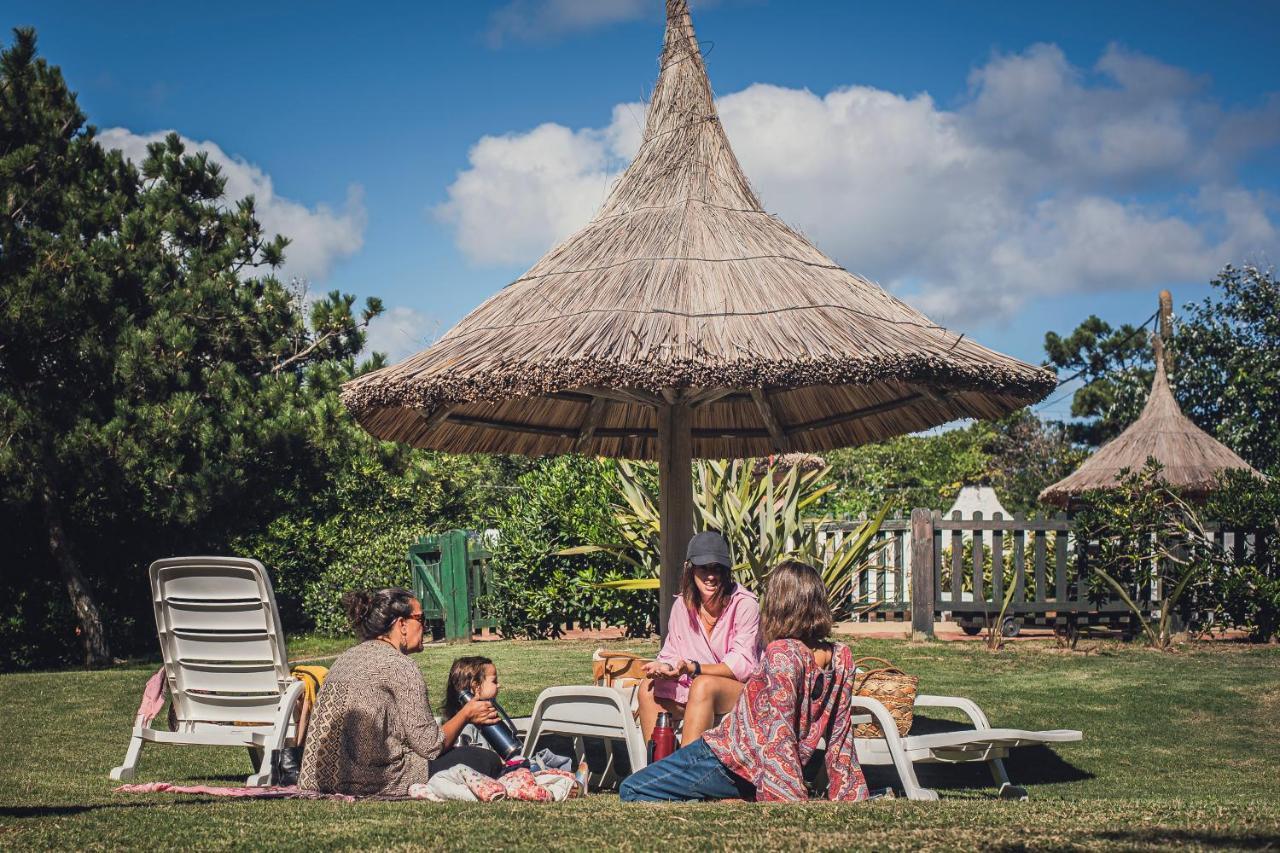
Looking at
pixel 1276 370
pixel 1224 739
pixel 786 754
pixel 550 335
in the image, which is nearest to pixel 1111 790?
pixel 1224 739

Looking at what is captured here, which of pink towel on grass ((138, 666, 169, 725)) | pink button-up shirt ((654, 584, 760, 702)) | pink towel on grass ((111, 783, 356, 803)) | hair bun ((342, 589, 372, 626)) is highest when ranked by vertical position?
hair bun ((342, 589, 372, 626))

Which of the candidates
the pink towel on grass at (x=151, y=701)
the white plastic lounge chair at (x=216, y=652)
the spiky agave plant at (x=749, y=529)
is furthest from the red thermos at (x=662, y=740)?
the spiky agave plant at (x=749, y=529)

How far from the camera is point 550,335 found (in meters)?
6.19

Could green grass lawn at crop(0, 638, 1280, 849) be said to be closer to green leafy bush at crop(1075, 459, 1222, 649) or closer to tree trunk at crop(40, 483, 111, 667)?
green leafy bush at crop(1075, 459, 1222, 649)

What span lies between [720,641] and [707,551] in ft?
1.35

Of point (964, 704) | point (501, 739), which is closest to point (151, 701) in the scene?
point (501, 739)

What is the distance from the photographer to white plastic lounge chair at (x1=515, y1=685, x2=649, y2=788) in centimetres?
513

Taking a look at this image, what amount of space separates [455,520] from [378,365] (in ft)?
9.91

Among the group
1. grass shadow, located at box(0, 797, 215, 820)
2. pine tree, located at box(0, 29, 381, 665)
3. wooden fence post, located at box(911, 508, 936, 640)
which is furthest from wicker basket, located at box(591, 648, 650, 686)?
pine tree, located at box(0, 29, 381, 665)

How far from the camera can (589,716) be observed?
5.44m

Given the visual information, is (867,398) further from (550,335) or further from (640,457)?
(550,335)

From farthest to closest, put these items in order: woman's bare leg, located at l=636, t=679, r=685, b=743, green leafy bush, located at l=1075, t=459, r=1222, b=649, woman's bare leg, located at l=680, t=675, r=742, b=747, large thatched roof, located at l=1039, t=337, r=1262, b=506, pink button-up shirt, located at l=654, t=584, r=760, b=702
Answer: large thatched roof, located at l=1039, t=337, r=1262, b=506, green leafy bush, located at l=1075, t=459, r=1222, b=649, woman's bare leg, located at l=636, t=679, r=685, b=743, pink button-up shirt, located at l=654, t=584, r=760, b=702, woman's bare leg, located at l=680, t=675, r=742, b=747

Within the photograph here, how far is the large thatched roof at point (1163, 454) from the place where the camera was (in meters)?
14.5

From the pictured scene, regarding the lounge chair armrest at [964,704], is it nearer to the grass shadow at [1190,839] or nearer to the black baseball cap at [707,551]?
the black baseball cap at [707,551]
